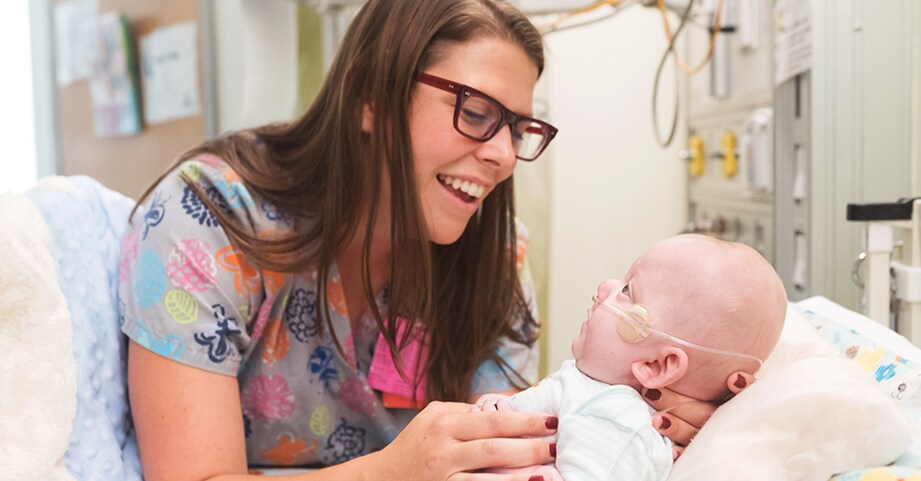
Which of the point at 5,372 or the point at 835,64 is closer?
the point at 5,372

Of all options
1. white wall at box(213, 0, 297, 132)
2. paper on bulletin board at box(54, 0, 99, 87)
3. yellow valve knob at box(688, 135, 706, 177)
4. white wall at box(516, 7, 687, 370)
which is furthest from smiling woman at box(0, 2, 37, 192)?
yellow valve knob at box(688, 135, 706, 177)

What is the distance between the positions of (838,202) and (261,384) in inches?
41.5

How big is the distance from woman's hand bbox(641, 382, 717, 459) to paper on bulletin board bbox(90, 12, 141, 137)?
335 centimetres

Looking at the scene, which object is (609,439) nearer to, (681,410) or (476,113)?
(681,410)

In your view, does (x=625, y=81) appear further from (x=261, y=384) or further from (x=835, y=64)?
(x=261, y=384)

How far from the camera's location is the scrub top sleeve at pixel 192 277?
122 centimetres

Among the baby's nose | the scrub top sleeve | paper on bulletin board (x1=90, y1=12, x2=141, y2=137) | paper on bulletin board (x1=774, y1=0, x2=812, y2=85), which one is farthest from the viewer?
paper on bulletin board (x1=90, y1=12, x2=141, y2=137)

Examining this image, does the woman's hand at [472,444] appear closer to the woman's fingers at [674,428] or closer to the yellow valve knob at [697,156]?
the woman's fingers at [674,428]

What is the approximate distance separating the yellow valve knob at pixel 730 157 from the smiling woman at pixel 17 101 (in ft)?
9.06

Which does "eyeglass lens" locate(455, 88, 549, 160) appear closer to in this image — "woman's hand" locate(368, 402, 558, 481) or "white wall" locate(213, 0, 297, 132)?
"woman's hand" locate(368, 402, 558, 481)

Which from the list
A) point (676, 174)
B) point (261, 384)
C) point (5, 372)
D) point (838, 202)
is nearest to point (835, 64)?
point (838, 202)

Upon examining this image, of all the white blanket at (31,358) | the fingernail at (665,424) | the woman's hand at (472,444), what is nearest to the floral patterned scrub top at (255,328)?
the white blanket at (31,358)

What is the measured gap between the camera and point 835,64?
152 cm

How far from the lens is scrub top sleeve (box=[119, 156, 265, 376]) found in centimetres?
122
